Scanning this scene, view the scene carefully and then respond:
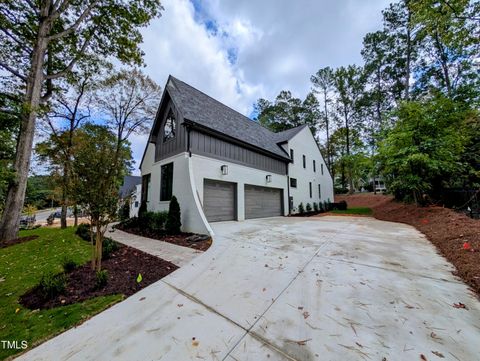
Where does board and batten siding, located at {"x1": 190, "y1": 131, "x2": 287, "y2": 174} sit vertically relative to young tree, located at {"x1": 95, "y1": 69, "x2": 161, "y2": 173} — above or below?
below

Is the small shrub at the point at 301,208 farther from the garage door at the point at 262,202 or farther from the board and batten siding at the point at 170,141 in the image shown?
the board and batten siding at the point at 170,141

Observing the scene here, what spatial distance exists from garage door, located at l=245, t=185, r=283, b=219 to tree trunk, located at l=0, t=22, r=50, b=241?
9.65 meters

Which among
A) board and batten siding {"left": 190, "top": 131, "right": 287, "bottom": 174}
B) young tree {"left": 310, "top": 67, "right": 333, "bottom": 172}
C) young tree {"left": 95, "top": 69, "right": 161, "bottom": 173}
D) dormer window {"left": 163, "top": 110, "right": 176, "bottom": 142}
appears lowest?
board and batten siding {"left": 190, "top": 131, "right": 287, "bottom": 174}

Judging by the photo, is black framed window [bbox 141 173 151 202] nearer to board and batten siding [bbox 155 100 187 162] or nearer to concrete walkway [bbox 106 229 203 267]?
board and batten siding [bbox 155 100 187 162]

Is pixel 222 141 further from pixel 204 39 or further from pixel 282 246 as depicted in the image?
pixel 282 246

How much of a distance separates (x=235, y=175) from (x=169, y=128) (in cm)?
418

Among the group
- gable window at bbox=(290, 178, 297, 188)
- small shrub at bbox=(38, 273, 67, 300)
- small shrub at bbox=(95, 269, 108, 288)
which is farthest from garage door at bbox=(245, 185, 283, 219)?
A: small shrub at bbox=(38, 273, 67, 300)

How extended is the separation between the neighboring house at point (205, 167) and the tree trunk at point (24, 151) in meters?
4.64

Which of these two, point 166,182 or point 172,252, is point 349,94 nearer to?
point 166,182

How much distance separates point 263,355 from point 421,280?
2.88 metres

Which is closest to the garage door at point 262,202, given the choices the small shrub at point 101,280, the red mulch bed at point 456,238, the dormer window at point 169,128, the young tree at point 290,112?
the dormer window at point 169,128

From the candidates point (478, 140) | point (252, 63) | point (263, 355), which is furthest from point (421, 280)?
point (252, 63)

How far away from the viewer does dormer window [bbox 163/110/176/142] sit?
9073 mm

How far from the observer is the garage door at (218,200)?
8.45 m
